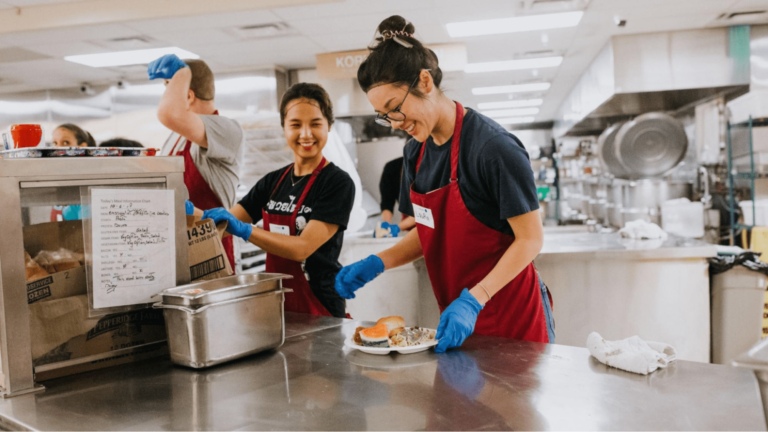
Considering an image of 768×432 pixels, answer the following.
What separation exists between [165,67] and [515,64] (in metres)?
5.20

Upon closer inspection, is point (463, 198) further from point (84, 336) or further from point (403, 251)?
point (84, 336)

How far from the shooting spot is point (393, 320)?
4.93 feet

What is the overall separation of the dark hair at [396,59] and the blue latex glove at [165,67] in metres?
0.99

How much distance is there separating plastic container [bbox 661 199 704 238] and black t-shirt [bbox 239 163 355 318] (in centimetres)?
507

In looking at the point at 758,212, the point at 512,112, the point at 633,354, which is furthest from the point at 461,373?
the point at 512,112

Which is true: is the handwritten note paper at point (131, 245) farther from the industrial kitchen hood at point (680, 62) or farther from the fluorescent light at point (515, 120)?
the fluorescent light at point (515, 120)

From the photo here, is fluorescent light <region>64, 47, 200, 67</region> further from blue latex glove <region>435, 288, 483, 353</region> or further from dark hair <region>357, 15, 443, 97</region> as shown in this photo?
blue latex glove <region>435, 288, 483, 353</region>

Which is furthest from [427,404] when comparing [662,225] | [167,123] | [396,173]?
[662,225]

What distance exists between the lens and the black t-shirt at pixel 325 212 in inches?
83.3

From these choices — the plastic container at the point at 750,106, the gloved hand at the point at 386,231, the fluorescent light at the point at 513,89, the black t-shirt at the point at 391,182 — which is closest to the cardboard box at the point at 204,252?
the gloved hand at the point at 386,231

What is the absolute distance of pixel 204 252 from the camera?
1576mm

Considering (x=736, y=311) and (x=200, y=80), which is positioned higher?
(x=200, y=80)

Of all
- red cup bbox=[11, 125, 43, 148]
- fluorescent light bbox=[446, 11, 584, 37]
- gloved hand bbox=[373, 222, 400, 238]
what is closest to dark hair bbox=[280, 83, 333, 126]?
red cup bbox=[11, 125, 43, 148]

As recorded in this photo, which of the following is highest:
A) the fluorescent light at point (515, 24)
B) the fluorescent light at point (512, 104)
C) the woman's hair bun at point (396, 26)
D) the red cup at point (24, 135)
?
the fluorescent light at point (512, 104)
